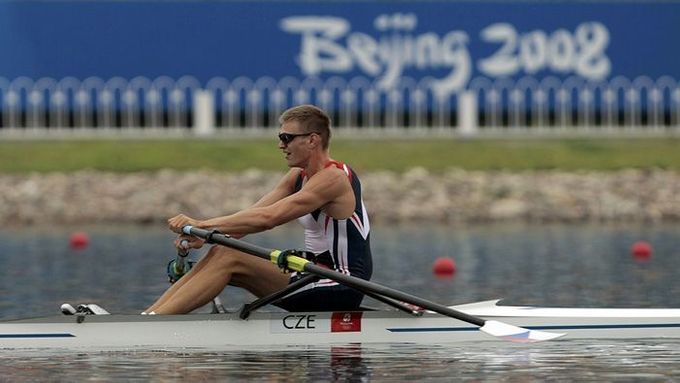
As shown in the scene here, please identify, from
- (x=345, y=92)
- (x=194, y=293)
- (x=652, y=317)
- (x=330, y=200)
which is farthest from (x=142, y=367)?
(x=345, y=92)

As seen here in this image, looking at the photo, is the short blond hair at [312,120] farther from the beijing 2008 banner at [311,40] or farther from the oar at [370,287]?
the beijing 2008 banner at [311,40]

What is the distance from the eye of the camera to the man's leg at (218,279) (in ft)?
50.1

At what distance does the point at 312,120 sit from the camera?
50.2 feet

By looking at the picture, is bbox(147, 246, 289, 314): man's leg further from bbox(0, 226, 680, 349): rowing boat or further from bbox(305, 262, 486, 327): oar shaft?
bbox(305, 262, 486, 327): oar shaft

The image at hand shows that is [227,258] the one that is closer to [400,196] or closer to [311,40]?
[400,196]

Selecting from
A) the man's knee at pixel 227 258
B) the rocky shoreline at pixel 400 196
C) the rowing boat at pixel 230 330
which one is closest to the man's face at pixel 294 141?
the man's knee at pixel 227 258

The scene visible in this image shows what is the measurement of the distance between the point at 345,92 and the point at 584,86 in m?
4.39

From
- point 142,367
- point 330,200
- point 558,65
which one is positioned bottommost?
point 142,367

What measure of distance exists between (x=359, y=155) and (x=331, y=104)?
1.84 m

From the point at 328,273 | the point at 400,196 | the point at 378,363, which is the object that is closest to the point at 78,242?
the point at 400,196

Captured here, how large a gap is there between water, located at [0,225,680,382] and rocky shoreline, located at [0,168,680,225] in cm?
111

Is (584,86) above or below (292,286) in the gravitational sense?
above

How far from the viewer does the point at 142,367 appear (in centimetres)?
1447

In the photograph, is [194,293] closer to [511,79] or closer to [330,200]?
[330,200]
